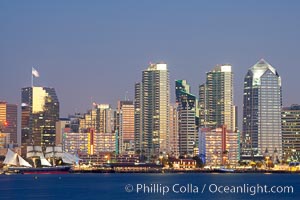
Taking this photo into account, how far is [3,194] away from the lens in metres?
120

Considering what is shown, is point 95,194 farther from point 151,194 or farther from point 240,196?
point 240,196

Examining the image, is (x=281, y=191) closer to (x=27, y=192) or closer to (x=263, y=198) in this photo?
(x=263, y=198)

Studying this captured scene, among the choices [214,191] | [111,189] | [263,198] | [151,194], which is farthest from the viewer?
[111,189]

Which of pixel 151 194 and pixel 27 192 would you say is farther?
pixel 27 192

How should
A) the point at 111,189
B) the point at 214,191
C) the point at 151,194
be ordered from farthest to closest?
the point at 111,189
the point at 214,191
the point at 151,194

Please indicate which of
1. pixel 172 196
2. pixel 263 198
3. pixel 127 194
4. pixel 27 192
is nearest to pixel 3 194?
pixel 27 192

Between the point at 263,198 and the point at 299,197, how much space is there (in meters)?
7.78

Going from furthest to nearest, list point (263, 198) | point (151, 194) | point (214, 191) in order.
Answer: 1. point (214, 191)
2. point (151, 194)
3. point (263, 198)

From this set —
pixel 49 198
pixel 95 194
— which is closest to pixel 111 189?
pixel 95 194

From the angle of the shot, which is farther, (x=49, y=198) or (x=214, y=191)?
(x=214, y=191)

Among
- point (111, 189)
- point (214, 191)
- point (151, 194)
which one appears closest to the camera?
point (151, 194)

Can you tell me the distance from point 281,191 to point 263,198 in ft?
72.0

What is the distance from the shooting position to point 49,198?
113 m

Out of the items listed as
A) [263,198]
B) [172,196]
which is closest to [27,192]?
[172,196]
